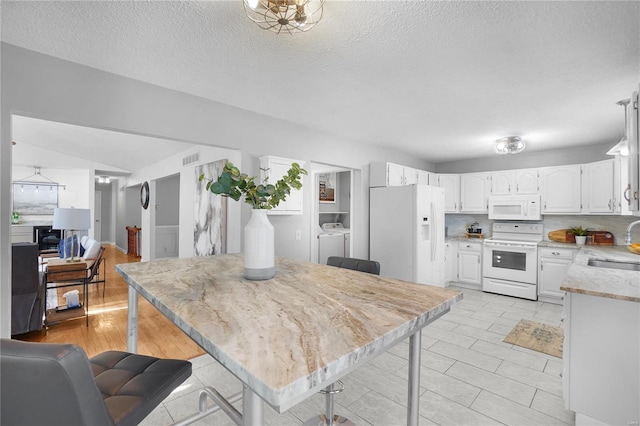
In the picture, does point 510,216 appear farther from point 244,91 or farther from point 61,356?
point 61,356

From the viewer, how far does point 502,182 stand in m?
5.02

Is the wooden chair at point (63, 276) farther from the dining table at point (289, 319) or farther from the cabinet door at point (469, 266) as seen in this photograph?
the cabinet door at point (469, 266)

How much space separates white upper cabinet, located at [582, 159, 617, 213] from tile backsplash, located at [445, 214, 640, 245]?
0.40 metres

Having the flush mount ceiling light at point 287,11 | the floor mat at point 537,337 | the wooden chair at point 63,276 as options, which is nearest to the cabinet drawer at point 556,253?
the floor mat at point 537,337

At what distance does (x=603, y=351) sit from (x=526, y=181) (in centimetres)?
375

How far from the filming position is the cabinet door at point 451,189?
5.53 m

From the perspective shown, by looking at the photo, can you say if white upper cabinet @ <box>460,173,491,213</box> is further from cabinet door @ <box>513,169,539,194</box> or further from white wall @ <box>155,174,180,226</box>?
white wall @ <box>155,174,180,226</box>

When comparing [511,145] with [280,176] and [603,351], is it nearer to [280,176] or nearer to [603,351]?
[603,351]

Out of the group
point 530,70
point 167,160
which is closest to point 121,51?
point 530,70

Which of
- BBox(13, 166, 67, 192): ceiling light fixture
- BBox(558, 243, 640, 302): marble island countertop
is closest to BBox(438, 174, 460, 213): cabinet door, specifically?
BBox(558, 243, 640, 302): marble island countertop

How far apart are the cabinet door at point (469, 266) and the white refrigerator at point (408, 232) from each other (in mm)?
835

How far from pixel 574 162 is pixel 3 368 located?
20.3ft

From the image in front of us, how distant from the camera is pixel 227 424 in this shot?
185 centimetres

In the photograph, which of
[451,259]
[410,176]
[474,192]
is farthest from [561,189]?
[410,176]
